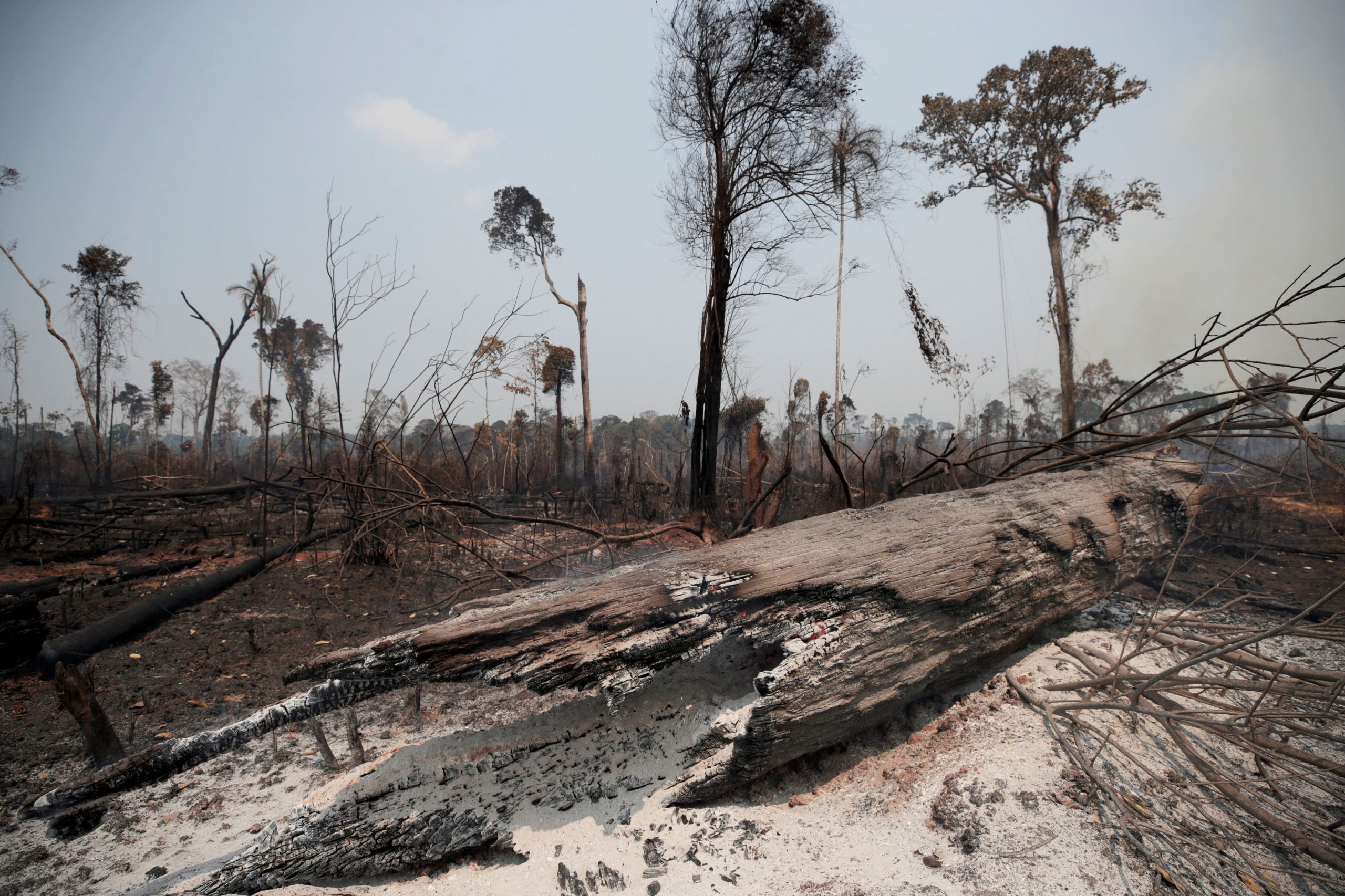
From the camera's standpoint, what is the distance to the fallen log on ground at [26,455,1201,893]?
1.82 m

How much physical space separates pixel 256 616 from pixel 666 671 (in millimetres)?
3943

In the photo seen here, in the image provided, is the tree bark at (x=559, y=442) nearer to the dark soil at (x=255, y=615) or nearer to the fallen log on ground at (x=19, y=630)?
the dark soil at (x=255, y=615)

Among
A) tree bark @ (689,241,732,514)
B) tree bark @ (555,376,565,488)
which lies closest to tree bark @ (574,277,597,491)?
tree bark @ (555,376,565,488)

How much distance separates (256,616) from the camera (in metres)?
4.25

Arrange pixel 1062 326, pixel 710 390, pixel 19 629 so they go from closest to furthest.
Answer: pixel 19 629
pixel 710 390
pixel 1062 326

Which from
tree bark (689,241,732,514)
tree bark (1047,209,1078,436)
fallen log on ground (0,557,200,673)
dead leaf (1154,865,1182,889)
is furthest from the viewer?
tree bark (1047,209,1078,436)

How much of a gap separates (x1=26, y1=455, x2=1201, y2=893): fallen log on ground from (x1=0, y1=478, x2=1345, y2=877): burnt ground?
1.25m

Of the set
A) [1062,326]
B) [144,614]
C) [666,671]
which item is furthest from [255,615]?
[1062,326]

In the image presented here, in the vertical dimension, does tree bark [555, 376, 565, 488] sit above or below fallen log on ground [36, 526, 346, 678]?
above

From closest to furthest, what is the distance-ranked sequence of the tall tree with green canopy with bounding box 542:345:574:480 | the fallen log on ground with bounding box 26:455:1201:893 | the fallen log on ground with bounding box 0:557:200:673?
the fallen log on ground with bounding box 26:455:1201:893, the fallen log on ground with bounding box 0:557:200:673, the tall tree with green canopy with bounding box 542:345:574:480

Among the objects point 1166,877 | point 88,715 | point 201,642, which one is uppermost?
point 88,715

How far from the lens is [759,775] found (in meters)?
2.03

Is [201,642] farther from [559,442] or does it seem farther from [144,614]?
[559,442]

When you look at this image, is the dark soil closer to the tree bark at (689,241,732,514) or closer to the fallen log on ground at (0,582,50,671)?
the fallen log on ground at (0,582,50,671)
